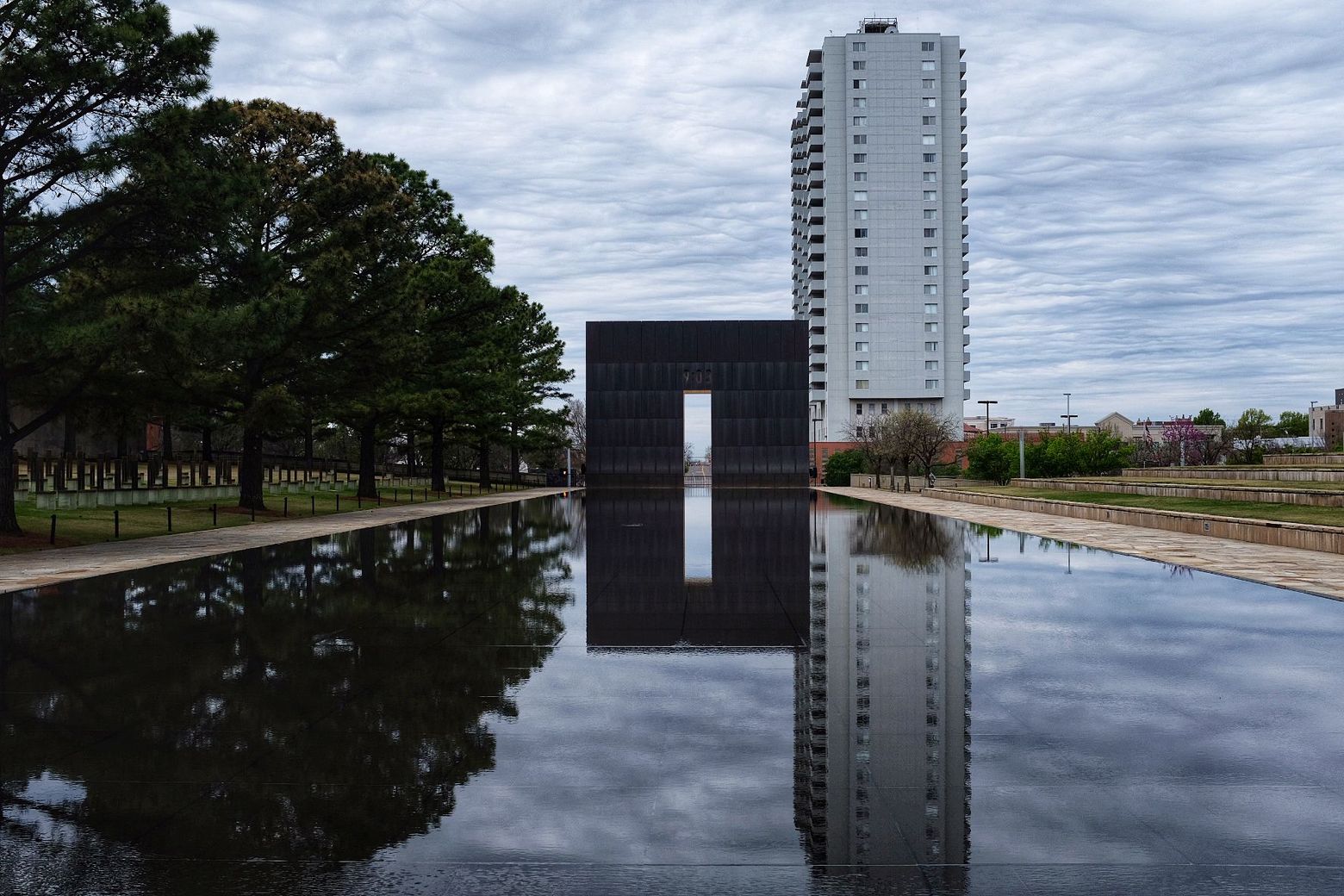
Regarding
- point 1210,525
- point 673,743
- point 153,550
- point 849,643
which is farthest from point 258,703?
point 1210,525

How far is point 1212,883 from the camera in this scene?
473 centimetres

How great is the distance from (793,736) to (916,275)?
119403 millimetres

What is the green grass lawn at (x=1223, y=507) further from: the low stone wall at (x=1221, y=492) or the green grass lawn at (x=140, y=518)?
the green grass lawn at (x=140, y=518)

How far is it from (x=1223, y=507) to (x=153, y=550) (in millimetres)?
29416

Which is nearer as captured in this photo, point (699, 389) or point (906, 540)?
point (906, 540)

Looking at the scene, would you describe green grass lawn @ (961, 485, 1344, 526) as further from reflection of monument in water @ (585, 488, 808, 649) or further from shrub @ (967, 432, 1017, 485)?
shrub @ (967, 432, 1017, 485)

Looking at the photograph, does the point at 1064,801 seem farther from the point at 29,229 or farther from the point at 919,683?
the point at 29,229

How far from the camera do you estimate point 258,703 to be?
8352mm

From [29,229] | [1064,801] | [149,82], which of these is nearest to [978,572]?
[1064,801]

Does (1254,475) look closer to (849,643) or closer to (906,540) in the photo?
(906,540)

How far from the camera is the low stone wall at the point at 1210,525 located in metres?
22.0

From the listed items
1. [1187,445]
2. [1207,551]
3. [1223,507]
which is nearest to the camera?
[1207,551]

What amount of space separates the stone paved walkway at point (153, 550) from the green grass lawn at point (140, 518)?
2.55 ft

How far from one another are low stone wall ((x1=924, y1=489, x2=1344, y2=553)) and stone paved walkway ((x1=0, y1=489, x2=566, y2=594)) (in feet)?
75.3
